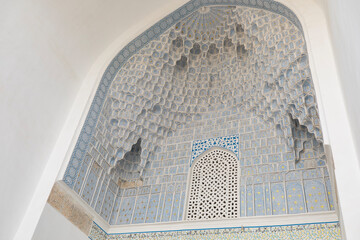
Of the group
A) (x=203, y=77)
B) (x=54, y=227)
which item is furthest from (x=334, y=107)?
(x=54, y=227)

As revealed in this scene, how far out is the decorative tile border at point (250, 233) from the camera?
4582mm

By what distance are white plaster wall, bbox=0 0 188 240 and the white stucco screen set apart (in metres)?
2.00

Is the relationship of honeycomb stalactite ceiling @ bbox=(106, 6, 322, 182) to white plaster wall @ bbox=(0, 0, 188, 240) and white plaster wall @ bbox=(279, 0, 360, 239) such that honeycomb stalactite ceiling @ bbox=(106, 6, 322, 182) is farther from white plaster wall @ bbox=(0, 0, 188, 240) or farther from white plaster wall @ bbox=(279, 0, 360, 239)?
white plaster wall @ bbox=(0, 0, 188, 240)

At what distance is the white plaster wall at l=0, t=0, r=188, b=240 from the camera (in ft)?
14.4

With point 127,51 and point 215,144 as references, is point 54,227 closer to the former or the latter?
point 215,144

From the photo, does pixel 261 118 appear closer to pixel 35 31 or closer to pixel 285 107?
pixel 285 107

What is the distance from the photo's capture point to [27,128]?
468 cm

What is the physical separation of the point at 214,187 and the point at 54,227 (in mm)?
2307

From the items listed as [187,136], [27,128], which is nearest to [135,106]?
[187,136]

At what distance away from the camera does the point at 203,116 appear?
6.52m

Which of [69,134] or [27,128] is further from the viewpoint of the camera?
[69,134]

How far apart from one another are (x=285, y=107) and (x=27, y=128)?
3.44 m

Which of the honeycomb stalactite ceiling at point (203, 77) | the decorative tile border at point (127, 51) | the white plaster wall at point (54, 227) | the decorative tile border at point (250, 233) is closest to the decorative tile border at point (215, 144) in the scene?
the honeycomb stalactite ceiling at point (203, 77)

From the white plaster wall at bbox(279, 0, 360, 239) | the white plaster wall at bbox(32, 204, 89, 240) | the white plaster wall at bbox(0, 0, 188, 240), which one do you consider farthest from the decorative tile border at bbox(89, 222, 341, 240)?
the white plaster wall at bbox(279, 0, 360, 239)
